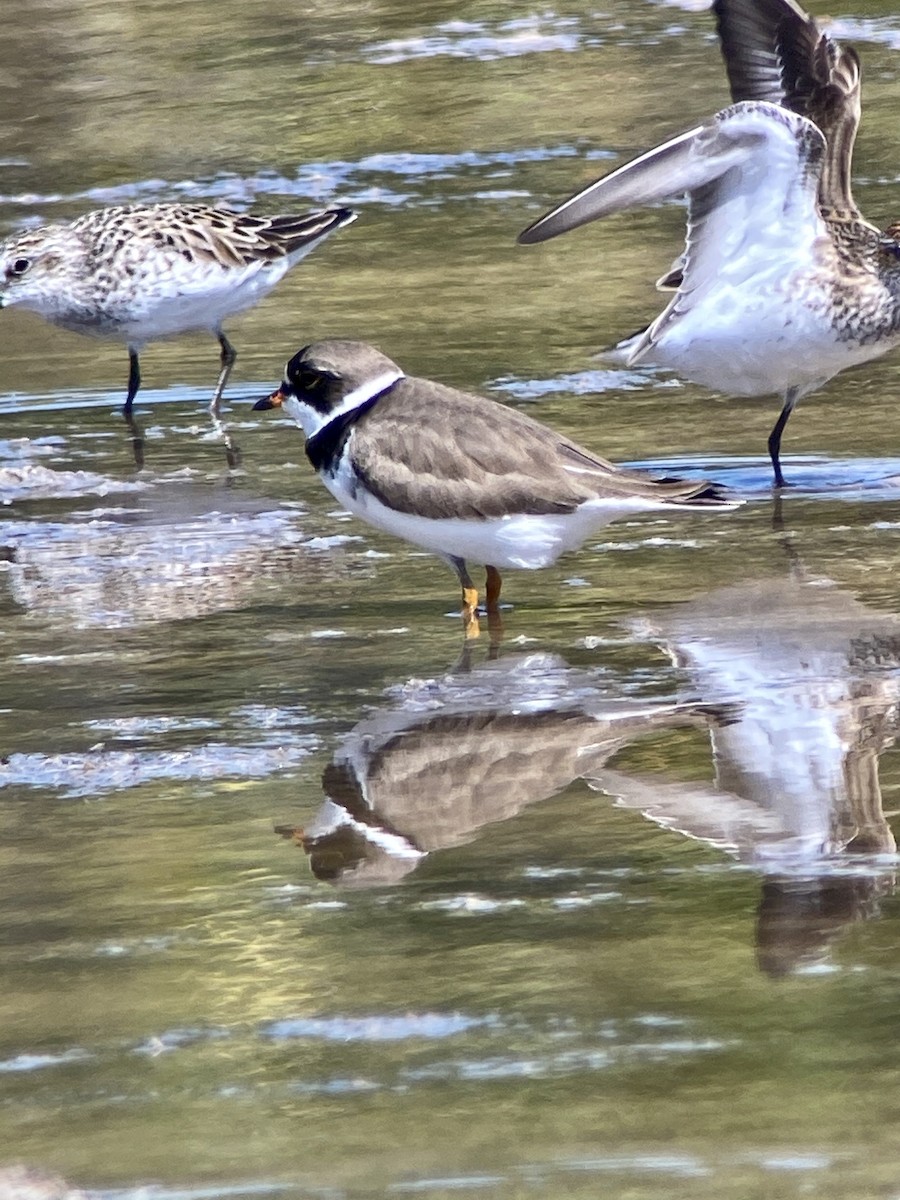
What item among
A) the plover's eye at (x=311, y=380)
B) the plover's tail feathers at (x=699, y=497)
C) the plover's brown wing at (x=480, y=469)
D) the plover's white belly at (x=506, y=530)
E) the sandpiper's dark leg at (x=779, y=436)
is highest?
the plover's eye at (x=311, y=380)

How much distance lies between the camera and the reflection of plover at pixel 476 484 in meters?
7.18

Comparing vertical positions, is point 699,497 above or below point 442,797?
above

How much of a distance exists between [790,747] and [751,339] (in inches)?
140

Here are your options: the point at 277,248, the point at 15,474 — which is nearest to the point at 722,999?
the point at 15,474

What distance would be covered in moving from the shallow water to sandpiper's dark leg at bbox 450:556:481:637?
0.46 ft

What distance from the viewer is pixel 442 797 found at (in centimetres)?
564

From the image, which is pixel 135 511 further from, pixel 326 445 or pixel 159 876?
pixel 159 876

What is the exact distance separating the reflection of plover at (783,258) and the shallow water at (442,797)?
15.9 inches

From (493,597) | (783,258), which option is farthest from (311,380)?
(783,258)

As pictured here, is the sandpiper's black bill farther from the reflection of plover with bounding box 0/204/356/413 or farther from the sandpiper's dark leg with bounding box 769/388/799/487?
the reflection of plover with bounding box 0/204/356/413

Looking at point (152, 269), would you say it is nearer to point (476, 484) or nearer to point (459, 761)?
point (476, 484)

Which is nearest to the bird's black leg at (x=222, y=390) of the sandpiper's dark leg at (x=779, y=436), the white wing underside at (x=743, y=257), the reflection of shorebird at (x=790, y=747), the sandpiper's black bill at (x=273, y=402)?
the sandpiper's black bill at (x=273, y=402)

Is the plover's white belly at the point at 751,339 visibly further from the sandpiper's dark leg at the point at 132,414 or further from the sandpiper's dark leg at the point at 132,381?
the sandpiper's dark leg at the point at 132,381

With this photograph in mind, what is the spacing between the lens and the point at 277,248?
11.3 m
